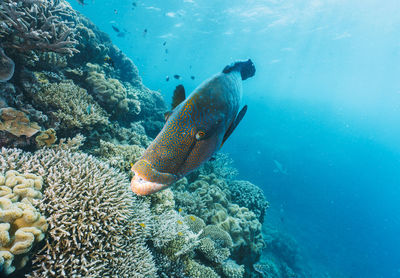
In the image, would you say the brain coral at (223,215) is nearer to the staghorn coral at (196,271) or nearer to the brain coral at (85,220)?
the staghorn coral at (196,271)

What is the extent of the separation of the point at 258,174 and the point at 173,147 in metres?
40.9

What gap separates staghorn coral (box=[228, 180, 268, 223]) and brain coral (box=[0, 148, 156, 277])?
23.4ft

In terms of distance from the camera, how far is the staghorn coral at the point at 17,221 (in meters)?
1.91

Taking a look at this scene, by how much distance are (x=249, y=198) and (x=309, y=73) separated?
238 ft

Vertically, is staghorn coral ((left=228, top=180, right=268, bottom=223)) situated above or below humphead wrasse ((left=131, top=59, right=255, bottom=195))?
above

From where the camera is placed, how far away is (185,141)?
0.84 metres

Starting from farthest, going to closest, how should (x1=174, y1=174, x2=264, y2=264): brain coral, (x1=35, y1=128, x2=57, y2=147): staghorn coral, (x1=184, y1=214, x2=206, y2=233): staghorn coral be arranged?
1. (x1=174, y1=174, x2=264, y2=264): brain coral
2. (x1=184, y1=214, x2=206, y2=233): staghorn coral
3. (x1=35, y1=128, x2=57, y2=147): staghorn coral

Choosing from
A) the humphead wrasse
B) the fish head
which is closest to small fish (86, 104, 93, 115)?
the humphead wrasse

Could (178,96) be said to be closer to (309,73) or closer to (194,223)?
(194,223)

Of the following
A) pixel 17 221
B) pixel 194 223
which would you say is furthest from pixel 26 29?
pixel 194 223

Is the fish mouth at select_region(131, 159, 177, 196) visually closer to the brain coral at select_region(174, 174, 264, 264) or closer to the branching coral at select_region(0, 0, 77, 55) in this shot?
the branching coral at select_region(0, 0, 77, 55)

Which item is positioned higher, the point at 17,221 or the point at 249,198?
the point at 249,198

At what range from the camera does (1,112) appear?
11.4 ft

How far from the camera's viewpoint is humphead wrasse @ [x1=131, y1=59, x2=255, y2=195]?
2.61 ft
